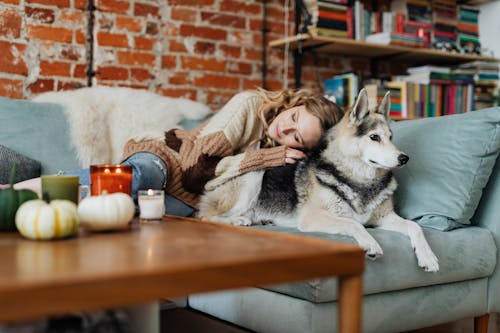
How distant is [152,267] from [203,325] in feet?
4.53

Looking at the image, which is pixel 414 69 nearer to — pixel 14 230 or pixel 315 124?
pixel 315 124

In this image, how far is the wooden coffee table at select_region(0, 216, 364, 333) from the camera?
71 cm

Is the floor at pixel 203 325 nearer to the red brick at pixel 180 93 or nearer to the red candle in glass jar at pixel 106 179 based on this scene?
the red candle in glass jar at pixel 106 179

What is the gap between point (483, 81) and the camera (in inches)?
150

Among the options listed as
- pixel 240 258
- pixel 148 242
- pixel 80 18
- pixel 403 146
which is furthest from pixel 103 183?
pixel 80 18

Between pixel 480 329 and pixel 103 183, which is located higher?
pixel 103 183

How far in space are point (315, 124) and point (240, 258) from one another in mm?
1381

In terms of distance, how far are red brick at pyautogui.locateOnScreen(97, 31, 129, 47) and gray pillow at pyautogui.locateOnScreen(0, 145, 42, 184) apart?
977 mm

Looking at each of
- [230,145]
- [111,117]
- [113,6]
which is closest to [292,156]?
[230,145]

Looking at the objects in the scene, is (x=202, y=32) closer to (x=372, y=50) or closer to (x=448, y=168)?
(x=372, y=50)

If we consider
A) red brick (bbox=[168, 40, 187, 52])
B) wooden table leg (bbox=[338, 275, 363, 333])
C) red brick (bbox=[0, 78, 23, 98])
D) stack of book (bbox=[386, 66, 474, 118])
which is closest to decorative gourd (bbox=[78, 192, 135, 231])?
wooden table leg (bbox=[338, 275, 363, 333])

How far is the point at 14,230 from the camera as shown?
123cm

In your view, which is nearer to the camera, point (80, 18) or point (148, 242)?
point (148, 242)

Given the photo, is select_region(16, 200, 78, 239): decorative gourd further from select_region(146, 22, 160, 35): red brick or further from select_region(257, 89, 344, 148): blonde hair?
select_region(146, 22, 160, 35): red brick
